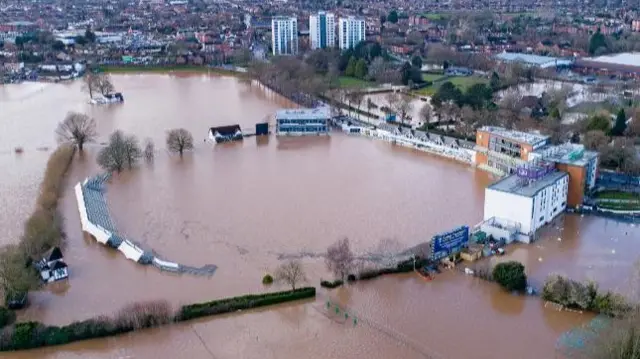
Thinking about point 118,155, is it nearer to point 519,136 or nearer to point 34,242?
point 34,242

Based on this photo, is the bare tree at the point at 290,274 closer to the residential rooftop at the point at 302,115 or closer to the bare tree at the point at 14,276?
the bare tree at the point at 14,276

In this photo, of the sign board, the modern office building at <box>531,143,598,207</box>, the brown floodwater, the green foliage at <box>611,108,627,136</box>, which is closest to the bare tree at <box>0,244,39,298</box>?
the brown floodwater

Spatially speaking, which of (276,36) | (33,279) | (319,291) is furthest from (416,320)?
(276,36)

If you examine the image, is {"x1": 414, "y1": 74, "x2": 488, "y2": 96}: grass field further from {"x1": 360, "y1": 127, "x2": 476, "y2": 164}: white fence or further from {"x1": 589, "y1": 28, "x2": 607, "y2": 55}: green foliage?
{"x1": 589, "y1": 28, "x2": 607, "y2": 55}: green foliage

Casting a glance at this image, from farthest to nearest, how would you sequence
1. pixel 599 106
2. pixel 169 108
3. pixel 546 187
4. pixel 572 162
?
pixel 169 108
pixel 599 106
pixel 572 162
pixel 546 187

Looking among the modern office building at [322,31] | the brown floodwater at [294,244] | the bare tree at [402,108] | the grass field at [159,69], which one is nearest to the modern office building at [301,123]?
the brown floodwater at [294,244]

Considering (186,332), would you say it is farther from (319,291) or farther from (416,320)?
(416,320)

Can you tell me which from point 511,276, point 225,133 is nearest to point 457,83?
point 225,133
